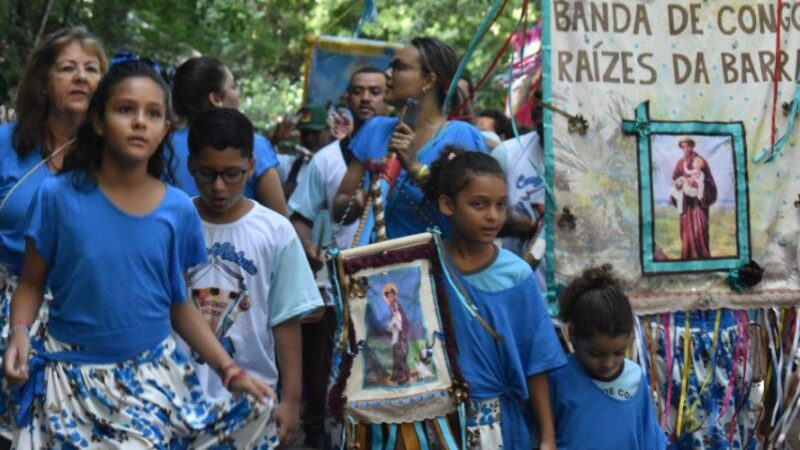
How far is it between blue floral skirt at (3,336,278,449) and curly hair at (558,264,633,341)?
5.07ft

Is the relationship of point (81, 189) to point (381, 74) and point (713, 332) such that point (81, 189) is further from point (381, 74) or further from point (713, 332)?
point (381, 74)

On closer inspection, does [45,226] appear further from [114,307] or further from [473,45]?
[473,45]

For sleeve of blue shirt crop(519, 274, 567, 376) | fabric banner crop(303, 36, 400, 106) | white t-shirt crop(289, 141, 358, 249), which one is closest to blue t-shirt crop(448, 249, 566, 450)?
sleeve of blue shirt crop(519, 274, 567, 376)

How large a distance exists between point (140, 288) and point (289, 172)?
205 inches

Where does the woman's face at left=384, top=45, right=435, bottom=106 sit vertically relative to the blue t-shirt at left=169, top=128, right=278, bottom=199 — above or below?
above

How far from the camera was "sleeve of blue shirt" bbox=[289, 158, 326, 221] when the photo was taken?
8.05m

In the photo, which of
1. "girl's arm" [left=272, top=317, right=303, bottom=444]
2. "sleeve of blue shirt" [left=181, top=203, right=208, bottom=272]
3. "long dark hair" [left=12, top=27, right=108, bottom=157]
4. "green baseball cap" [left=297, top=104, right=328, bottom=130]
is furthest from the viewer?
"green baseball cap" [left=297, top=104, right=328, bottom=130]

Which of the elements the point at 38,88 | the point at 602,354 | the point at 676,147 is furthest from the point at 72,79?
the point at 676,147

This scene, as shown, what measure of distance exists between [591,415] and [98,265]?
210 cm

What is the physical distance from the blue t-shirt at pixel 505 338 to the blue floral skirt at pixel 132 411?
3.39 feet

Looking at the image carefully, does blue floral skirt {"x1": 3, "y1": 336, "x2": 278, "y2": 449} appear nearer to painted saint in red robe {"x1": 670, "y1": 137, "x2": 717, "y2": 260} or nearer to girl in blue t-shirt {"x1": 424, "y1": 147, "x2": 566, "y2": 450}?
girl in blue t-shirt {"x1": 424, "y1": 147, "x2": 566, "y2": 450}

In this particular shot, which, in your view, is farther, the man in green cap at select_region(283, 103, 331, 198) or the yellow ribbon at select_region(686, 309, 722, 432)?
the man in green cap at select_region(283, 103, 331, 198)

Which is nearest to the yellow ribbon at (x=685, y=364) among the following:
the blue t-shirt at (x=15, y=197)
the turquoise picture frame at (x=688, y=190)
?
the turquoise picture frame at (x=688, y=190)

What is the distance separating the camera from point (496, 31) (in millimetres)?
18953
